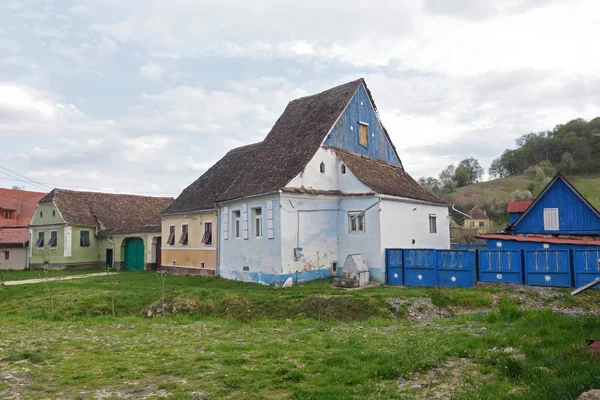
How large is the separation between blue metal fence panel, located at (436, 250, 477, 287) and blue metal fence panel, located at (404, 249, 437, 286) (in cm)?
26

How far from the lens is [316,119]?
2472 cm

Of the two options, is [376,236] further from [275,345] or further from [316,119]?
[275,345]

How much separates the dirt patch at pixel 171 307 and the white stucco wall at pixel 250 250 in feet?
15.6

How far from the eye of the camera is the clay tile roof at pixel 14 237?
39259mm

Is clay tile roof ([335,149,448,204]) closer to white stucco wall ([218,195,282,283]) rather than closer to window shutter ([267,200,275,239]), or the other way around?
window shutter ([267,200,275,239])

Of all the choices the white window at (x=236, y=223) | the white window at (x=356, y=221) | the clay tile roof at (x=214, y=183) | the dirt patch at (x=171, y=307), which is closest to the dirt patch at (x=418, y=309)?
the white window at (x=356, y=221)

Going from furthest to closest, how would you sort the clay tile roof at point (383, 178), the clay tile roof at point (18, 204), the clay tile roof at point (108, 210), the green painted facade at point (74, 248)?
the clay tile roof at point (18, 204) < the clay tile roof at point (108, 210) < the green painted facade at point (74, 248) < the clay tile roof at point (383, 178)

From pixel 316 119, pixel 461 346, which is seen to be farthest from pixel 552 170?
pixel 461 346

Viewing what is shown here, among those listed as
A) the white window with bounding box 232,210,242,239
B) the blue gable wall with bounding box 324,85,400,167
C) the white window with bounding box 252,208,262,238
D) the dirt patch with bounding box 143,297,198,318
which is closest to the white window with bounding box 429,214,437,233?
the blue gable wall with bounding box 324,85,400,167

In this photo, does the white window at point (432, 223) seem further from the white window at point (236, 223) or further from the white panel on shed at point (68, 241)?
the white panel on shed at point (68, 241)

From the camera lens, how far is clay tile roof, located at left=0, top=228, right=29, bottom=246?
39259 mm

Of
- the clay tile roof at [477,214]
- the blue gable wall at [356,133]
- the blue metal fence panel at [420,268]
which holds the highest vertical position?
the blue gable wall at [356,133]

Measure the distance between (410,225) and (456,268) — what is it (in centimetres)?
497

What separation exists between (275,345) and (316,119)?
671 inches
